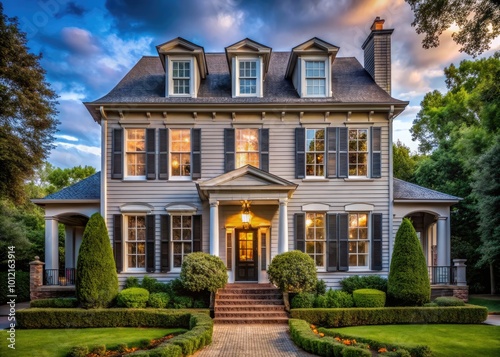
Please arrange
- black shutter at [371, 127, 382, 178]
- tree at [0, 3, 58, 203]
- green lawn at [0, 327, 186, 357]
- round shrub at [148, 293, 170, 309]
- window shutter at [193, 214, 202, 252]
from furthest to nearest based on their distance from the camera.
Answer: tree at [0, 3, 58, 203]
black shutter at [371, 127, 382, 178]
window shutter at [193, 214, 202, 252]
round shrub at [148, 293, 170, 309]
green lawn at [0, 327, 186, 357]

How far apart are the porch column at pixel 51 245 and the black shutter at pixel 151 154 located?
4582 mm

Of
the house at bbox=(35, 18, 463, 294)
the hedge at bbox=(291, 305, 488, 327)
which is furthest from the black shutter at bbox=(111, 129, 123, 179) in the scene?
the hedge at bbox=(291, 305, 488, 327)

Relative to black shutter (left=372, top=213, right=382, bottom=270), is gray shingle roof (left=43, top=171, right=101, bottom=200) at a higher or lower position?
higher

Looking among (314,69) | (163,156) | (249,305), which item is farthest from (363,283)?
(163,156)

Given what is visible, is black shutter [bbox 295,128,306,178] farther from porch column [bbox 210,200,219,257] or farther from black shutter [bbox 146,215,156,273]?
black shutter [bbox 146,215,156,273]

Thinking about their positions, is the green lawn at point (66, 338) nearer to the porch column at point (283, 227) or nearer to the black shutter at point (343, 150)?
the porch column at point (283, 227)

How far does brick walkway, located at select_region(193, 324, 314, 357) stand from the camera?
994 centimetres

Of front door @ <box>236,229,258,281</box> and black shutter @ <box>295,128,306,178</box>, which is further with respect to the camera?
front door @ <box>236,229,258,281</box>

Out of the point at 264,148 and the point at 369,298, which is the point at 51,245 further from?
the point at 369,298

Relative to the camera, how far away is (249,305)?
47.2ft

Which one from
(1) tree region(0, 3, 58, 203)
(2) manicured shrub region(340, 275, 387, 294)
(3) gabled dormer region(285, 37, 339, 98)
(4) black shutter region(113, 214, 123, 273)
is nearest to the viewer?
(2) manicured shrub region(340, 275, 387, 294)

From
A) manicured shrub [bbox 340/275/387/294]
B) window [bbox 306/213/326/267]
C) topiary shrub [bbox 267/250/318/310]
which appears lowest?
manicured shrub [bbox 340/275/387/294]

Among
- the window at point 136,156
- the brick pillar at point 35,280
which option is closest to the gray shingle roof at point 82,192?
the window at point 136,156

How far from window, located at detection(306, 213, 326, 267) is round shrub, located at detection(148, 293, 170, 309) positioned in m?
6.01
